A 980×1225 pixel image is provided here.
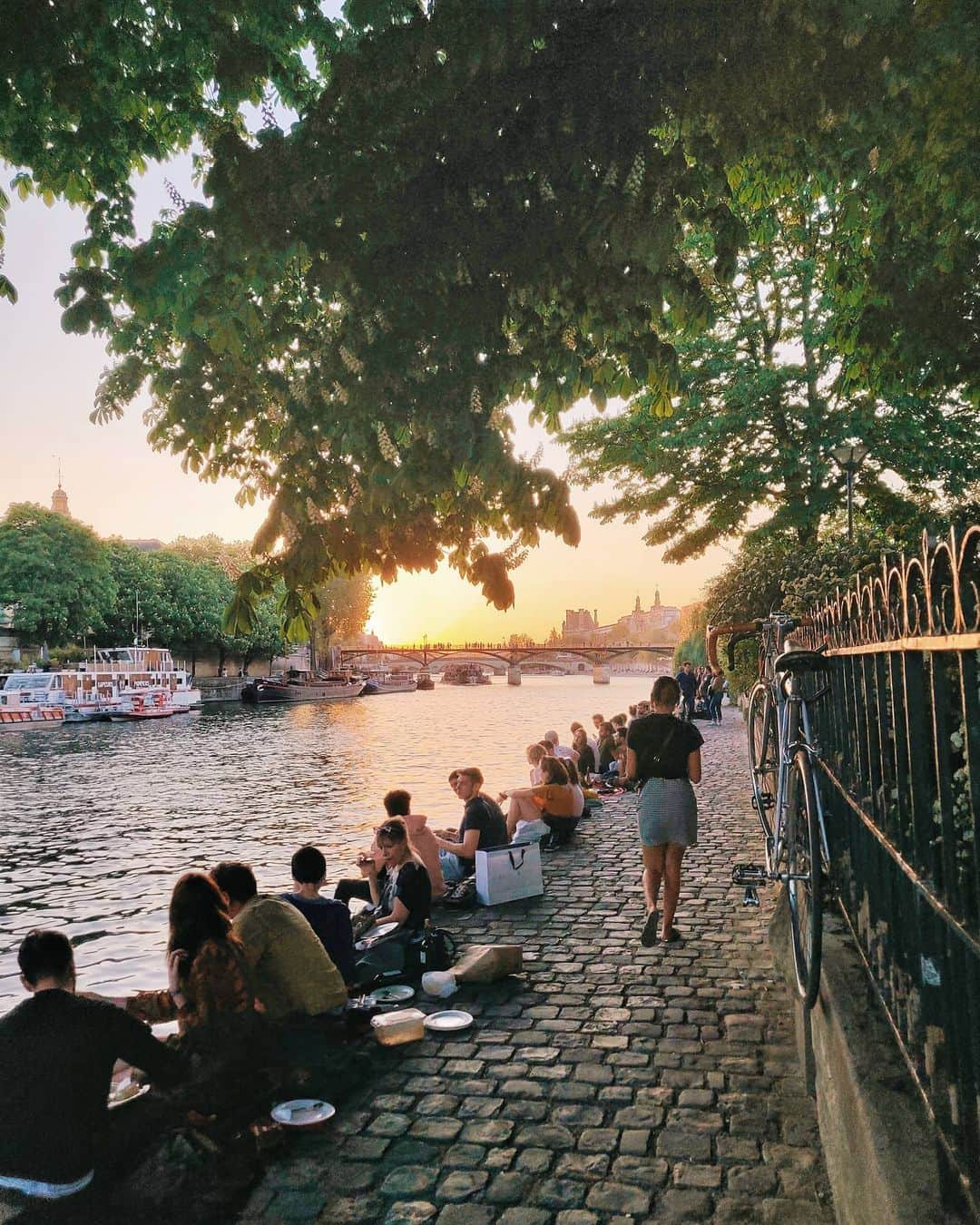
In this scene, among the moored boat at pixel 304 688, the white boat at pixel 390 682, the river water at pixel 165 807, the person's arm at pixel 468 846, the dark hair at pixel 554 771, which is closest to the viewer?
the person's arm at pixel 468 846

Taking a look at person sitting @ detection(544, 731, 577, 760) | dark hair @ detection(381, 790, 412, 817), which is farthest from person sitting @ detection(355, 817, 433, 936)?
person sitting @ detection(544, 731, 577, 760)

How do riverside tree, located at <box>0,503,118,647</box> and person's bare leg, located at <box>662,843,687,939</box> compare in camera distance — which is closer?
person's bare leg, located at <box>662,843,687,939</box>

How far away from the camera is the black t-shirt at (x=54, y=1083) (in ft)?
12.7

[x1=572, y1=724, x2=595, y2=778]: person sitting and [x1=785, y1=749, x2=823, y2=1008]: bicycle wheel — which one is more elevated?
[x1=785, y1=749, x2=823, y2=1008]: bicycle wheel

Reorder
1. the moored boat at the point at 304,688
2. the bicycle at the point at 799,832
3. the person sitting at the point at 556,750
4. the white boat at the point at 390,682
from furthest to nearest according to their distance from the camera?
the white boat at the point at 390,682 → the moored boat at the point at 304,688 → the person sitting at the point at 556,750 → the bicycle at the point at 799,832

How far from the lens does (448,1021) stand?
19.8ft

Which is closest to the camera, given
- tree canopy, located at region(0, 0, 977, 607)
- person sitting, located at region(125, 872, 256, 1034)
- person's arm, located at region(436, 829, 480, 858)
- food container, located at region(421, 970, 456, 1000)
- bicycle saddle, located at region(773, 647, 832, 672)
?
person sitting, located at region(125, 872, 256, 1034)

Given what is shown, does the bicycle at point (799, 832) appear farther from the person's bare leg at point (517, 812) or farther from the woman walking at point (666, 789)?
the person's bare leg at point (517, 812)

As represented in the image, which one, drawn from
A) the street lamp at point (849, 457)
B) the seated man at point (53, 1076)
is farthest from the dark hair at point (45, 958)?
the street lamp at point (849, 457)

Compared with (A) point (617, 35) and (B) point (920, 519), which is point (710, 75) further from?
(B) point (920, 519)

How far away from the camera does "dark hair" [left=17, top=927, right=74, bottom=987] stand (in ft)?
13.3

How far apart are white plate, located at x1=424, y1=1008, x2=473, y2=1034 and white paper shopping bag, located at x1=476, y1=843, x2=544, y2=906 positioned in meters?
2.98

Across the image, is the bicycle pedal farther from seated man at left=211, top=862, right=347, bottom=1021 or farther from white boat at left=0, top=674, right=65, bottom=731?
white boat at left=0, top=674, right=65, bottom=731

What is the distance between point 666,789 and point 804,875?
250 cm
